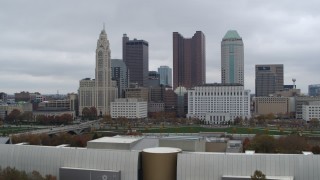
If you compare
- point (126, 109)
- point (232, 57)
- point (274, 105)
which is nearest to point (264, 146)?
point (126, 109)

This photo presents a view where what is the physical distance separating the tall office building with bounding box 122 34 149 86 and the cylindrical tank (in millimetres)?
145928

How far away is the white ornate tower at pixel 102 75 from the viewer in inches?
4284

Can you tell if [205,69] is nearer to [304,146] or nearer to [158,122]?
[158,122]

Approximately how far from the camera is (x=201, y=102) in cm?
9969

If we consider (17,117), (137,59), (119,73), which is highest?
(137,59)

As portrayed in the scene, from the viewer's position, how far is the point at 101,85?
10962cm

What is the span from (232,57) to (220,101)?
5569 centimetres

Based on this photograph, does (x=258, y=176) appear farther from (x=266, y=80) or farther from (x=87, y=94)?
(x=266, y=80)

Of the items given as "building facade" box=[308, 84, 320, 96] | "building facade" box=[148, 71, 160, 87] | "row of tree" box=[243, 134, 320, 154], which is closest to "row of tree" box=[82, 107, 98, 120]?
"row of tree" box=[243, 134, 320, 154]

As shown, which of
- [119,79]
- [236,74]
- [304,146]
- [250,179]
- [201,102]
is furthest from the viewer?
[236,74]

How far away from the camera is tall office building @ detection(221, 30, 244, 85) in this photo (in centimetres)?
15000

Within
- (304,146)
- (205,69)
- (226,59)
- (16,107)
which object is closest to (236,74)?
(226,59)

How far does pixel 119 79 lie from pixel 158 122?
5937cm

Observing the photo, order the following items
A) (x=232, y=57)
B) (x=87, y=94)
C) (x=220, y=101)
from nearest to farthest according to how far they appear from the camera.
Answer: (x=220, y=101), (x=87, y=94), (x=232, y=57)
